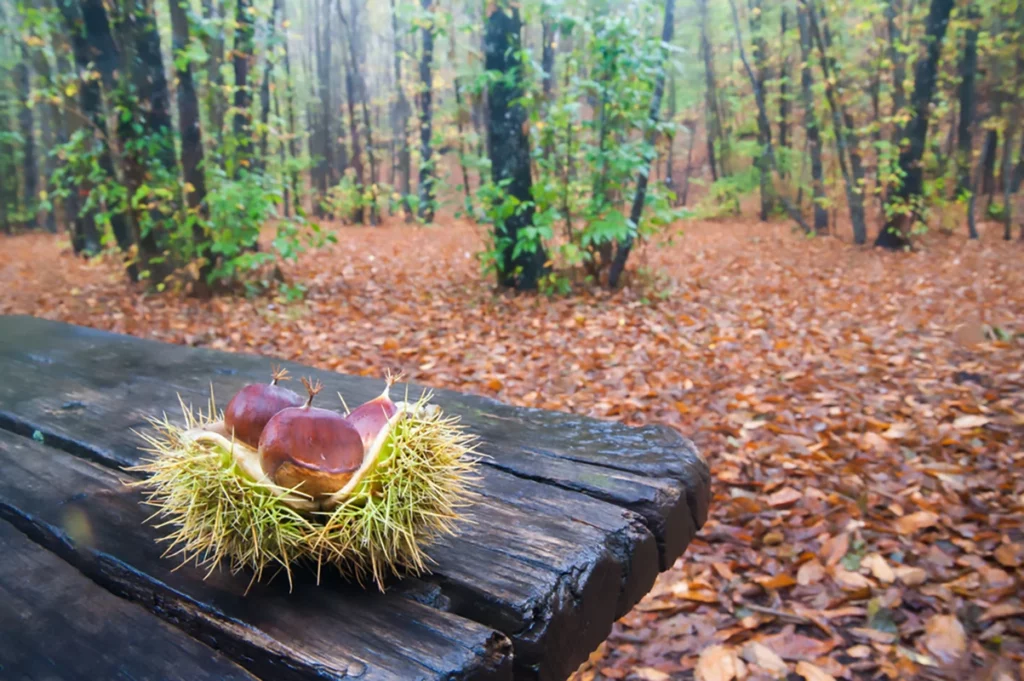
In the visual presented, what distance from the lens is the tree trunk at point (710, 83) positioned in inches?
841

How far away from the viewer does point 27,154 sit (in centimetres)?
1927

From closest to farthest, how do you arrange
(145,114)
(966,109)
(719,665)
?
(719,665) < (145,114) < (966,109)

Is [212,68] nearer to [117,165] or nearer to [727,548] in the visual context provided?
[117,165]

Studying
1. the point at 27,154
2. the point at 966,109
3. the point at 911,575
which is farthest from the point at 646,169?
the point at 27,154

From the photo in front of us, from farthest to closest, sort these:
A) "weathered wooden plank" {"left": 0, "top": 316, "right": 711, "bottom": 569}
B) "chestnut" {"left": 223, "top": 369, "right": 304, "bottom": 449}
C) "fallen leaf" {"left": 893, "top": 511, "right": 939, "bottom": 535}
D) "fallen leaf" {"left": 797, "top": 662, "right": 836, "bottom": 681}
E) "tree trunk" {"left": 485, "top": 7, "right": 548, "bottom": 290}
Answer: "tree trunk" {"left": 485, "top": 7, "right": 548, "bottom": 290} < "fallen leaf" {"left": 893, "top": 511, "right": 939, "bottom": 535} < "fallen leaf" {"left": 797, "top": 662, "right": 836, "bottom": 681} < "weathered wooden plank" {"left": 0, "top": 316, "right": 711, "bottom": 569} < "chestnut" {"left": 223, "top": 369, "right": 304, "bottom": 449}

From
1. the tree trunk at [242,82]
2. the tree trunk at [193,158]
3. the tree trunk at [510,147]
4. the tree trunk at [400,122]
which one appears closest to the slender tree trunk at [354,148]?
the tree trunk at [400,122]

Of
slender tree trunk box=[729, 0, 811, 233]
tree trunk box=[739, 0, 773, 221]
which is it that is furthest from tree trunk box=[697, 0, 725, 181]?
slender tree trunk box=[729, 0, 811, 233]

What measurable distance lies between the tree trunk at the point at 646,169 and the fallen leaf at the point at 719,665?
5113 millimetres

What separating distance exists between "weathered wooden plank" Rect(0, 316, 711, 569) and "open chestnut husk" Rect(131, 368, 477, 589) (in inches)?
17.2

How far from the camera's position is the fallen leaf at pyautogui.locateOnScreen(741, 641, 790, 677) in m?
2.19

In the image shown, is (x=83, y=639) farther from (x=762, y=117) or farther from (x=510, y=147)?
(x=762, y=117)

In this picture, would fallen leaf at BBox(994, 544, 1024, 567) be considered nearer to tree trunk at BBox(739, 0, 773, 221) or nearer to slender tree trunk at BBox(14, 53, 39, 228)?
tree trunk at BBox(739, 0, 773, 221)

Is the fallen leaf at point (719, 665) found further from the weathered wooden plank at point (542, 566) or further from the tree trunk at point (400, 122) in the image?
the tree trunk at point (400, 122)

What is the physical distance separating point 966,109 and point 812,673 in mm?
14838
